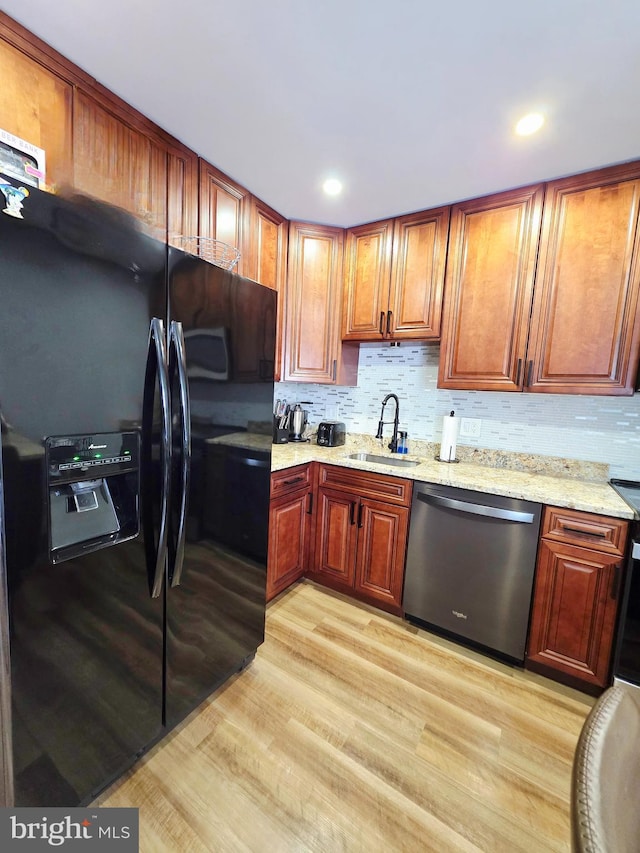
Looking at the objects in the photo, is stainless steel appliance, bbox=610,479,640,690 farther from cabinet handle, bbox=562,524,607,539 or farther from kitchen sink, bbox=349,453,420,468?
kitchen sink, bbox=349,453,420,468

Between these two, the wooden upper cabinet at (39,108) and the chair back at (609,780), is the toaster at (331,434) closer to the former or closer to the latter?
the wooden upper cabinet at (39,108)

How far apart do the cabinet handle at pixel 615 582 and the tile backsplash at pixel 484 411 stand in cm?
64

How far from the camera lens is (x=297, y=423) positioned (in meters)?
2.83

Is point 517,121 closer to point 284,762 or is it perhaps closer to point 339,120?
point 339,120

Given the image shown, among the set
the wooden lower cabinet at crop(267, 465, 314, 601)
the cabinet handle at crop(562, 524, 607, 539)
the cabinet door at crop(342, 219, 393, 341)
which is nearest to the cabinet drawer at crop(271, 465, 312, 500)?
the wooden lower cabinet at crop(267, 465, 314, 601)

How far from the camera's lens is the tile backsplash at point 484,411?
77.7 inches

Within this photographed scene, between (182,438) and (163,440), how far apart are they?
91 mm

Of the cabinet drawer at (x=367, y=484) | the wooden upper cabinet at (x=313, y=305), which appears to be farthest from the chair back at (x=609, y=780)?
the wooden upper cabinet at (x=313, y=305)

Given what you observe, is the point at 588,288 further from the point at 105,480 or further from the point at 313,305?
the point at 105,480

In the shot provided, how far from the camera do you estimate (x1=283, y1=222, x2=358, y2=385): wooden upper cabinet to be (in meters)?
2.46

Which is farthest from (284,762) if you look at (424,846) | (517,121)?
(517,121)

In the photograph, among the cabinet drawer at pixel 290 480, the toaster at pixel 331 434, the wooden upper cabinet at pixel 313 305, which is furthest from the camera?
Result: the toaster at pixel 331 434

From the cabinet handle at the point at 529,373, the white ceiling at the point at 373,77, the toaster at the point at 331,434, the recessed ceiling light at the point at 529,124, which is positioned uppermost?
the recessed ceiling light at the point at 529,124

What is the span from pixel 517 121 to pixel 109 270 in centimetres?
166
